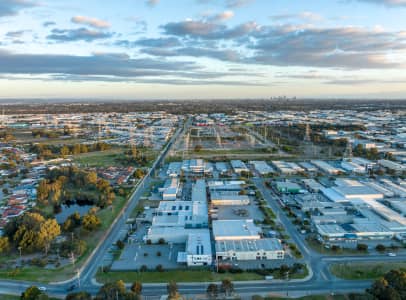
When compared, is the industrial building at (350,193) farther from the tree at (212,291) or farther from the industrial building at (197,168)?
the tree at (212,291)

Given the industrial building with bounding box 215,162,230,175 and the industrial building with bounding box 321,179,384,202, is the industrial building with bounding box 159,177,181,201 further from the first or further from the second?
the industrial building with bounding box 321,179,384,202

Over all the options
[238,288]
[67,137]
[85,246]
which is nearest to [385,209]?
[238,288]

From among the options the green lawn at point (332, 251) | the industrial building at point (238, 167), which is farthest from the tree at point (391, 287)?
the industrial building at point (238, 167)

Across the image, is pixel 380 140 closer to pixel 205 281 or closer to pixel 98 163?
pixel 98 163

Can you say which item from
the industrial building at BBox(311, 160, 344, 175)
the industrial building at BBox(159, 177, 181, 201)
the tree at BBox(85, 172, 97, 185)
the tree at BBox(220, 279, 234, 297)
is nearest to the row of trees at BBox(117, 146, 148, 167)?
the tree at BBox(85, 172, 97, 185)

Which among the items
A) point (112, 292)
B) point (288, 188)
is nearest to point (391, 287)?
point (112, 292)

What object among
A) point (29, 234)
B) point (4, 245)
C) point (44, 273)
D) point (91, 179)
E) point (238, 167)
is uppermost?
point (238, 167)

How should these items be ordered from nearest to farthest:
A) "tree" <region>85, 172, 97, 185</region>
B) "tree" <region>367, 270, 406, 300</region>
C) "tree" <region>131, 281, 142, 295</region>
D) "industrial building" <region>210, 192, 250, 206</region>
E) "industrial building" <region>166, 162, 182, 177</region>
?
1. "tree" <region>367, 270, 406, 300</region>
2. "tree" <region>131, 281, 142, 295</region>
3. "industrial building" <region>210, 192, 250, 206</region>
4. "tree" <region>85, 172, 97, 185</region>
5. "industrial building" <region>166, 162, 182, 177</region>

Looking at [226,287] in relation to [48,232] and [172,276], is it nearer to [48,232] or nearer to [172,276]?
[172,276]

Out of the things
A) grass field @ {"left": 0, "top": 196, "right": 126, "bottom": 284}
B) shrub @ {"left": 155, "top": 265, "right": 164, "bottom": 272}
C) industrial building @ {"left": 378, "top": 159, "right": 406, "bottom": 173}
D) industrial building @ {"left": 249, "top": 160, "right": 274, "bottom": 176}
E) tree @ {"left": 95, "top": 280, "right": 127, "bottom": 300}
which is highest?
industrial building @ {"left": 378, "top": 159, "right": 406, "bottom": 173}
